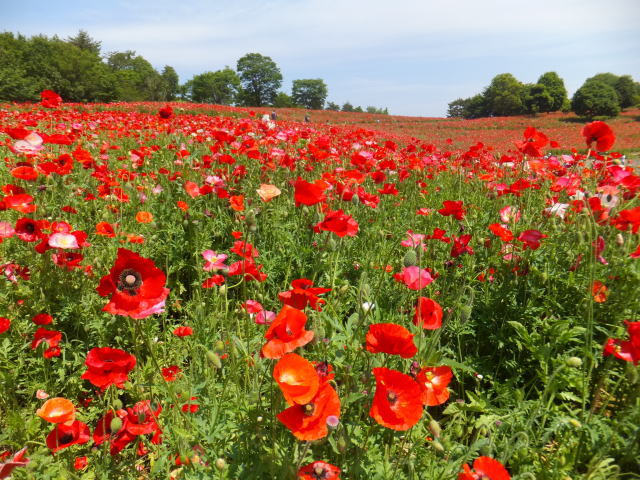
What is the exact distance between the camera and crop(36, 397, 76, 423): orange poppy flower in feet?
4.64

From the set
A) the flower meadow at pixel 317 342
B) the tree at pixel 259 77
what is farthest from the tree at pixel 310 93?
the flower meadow at pixel 317 342

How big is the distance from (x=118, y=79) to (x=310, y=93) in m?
47.1

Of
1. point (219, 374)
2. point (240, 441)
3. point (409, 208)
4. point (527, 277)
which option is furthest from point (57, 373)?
point (409, 208)

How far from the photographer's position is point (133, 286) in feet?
4.32

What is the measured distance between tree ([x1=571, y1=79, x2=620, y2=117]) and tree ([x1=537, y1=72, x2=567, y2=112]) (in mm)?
5608

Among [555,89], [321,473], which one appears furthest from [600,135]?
[555,89]

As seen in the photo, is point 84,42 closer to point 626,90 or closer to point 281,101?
point 281,101

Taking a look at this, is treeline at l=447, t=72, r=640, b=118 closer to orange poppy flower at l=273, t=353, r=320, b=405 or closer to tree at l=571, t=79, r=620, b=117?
tree at l=571, t=79, r=620, b=117

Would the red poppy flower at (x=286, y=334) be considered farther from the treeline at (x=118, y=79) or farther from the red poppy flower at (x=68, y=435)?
the treeline at (x=118, y=79)

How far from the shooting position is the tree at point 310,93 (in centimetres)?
8469

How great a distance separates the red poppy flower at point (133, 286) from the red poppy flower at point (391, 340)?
2.43ft

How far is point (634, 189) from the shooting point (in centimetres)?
252

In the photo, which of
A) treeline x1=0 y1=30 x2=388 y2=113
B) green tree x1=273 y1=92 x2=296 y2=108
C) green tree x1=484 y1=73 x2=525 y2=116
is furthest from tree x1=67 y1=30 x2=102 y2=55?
green tree x1=484 y1=73 x2=525 y2=116

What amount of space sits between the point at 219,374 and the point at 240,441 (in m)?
0.72
